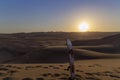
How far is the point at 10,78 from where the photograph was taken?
34.3 feet

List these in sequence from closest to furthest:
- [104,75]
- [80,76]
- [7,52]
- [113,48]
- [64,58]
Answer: [80,76], [104,75], [64,58], [113,48], [7,52]

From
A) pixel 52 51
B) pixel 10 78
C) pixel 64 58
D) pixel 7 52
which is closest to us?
pixel 10 78

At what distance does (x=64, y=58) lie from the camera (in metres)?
29.1

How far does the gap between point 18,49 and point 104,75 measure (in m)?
31.6

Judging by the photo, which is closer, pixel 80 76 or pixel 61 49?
pixel 80 76

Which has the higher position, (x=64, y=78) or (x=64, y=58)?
(x=64, y=58)

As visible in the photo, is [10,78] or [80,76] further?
[80,76]

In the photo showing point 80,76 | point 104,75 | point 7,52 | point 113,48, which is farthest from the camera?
point 7,52

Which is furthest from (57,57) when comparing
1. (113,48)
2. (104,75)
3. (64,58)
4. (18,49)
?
(104,75)

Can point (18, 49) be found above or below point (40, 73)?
above

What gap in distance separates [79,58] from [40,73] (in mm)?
17775

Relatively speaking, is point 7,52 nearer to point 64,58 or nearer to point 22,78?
point 64,58

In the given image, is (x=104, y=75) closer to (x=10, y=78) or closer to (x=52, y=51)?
(x=10, y=78)

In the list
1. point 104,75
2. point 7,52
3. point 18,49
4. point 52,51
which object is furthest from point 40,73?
Answer: point 18,49
